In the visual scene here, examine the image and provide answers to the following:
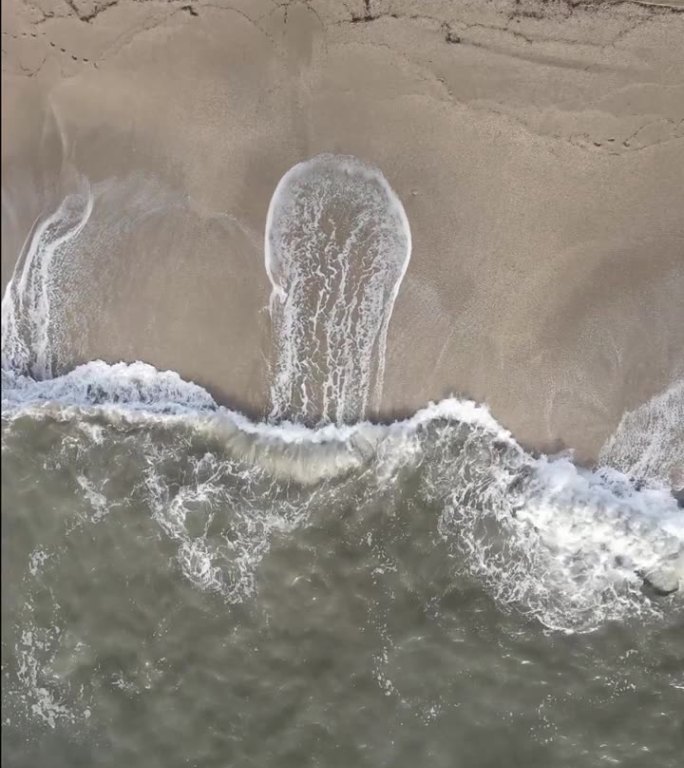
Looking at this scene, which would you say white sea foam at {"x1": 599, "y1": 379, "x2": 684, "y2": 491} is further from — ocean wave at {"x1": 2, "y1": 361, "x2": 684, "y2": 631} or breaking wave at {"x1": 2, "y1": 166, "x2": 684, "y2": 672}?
ocean wave at {"x1": 2, "y1": 361, "x2": 684, "y2": 631}

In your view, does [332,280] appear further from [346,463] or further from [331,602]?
[331,602]

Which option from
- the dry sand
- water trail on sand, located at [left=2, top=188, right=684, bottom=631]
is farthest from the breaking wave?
the dry sand

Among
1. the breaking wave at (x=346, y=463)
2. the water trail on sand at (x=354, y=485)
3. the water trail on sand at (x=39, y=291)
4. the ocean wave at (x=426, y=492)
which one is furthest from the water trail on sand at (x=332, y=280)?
the water trail on sand at (x=39, y=291)

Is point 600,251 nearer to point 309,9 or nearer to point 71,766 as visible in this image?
point 309,9

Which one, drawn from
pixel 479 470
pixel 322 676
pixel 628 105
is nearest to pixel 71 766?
pixel 322 676

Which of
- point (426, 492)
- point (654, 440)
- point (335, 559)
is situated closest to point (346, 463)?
point (426, 492)
